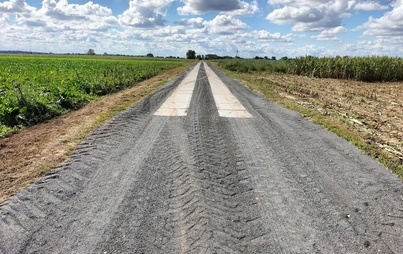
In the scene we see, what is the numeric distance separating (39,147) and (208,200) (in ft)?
12.9

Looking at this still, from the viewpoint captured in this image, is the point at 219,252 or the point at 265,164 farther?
the point at 265,164

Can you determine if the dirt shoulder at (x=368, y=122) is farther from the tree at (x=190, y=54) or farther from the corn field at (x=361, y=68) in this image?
the tree at (x=190, y=54)

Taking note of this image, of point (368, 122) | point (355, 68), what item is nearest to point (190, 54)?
point (355, 68)

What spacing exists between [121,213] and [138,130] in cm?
374

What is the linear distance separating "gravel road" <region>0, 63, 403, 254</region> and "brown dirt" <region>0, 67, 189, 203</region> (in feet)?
0.92

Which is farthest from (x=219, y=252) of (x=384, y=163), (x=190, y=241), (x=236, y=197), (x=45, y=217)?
(x=384, y=163)

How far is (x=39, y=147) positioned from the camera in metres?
5.93

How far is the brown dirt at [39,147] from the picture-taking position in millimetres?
4445

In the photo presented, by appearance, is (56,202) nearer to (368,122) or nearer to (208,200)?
(208,200)

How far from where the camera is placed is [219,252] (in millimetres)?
2861

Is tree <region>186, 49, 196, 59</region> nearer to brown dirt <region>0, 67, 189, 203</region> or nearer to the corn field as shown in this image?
the corn field

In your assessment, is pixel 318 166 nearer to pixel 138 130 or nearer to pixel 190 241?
pixel 190 241

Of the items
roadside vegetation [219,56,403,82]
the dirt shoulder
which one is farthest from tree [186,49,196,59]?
the dirt shoulder

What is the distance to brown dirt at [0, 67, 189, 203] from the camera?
4.44 metres
